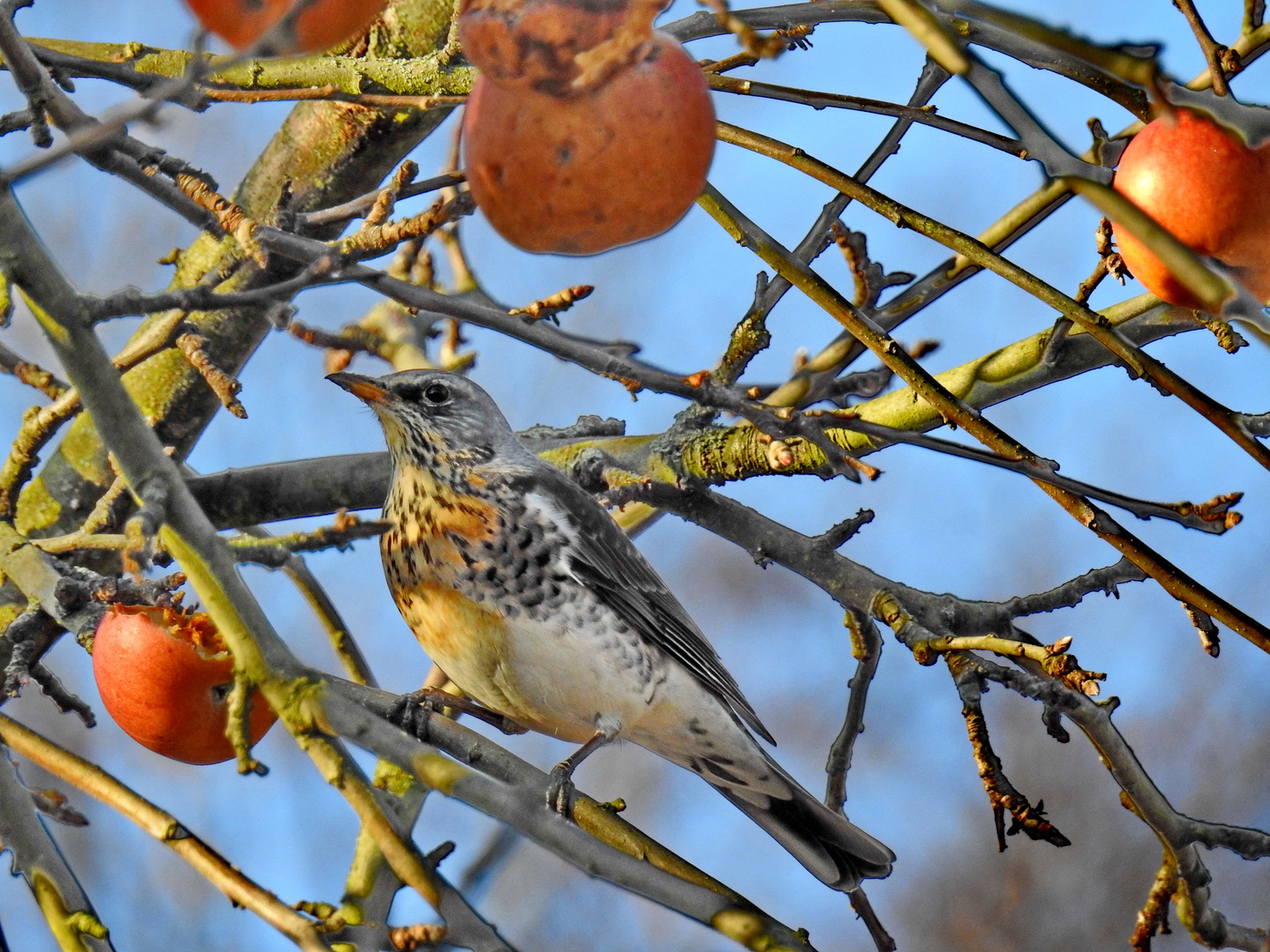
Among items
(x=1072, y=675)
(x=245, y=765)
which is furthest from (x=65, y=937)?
(x=1072, y=675)

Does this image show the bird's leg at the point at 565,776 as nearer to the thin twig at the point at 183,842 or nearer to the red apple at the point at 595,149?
the thin twig at the point at 183,842

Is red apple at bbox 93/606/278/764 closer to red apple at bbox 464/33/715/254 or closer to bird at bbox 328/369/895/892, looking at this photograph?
bird at bbox 328/369/895/892

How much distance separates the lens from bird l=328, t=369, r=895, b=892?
8.26 ft

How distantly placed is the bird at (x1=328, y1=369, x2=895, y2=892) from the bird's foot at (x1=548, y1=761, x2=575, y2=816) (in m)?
0.03

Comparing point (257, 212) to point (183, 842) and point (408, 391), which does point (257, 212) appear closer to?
point (408, 391)

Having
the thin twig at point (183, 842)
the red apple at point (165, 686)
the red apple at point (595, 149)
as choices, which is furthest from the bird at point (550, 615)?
the red apple at point (595, 149)

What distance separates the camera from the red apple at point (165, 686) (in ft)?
6.54

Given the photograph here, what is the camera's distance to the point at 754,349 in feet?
6.68

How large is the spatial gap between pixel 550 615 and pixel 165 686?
82 centimetres

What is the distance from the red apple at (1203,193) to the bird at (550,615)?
1.34m

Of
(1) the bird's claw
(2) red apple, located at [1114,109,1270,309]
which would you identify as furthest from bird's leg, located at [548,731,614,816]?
(2) red apple, located at [1114,109,1270,309]

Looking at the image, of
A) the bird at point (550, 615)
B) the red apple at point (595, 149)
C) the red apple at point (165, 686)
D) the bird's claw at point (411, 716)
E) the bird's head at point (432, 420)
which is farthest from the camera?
the bird's head at point (432, 420)

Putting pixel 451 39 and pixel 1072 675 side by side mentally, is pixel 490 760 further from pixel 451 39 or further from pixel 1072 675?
pixel 451 39

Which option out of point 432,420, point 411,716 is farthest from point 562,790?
point 432,420
